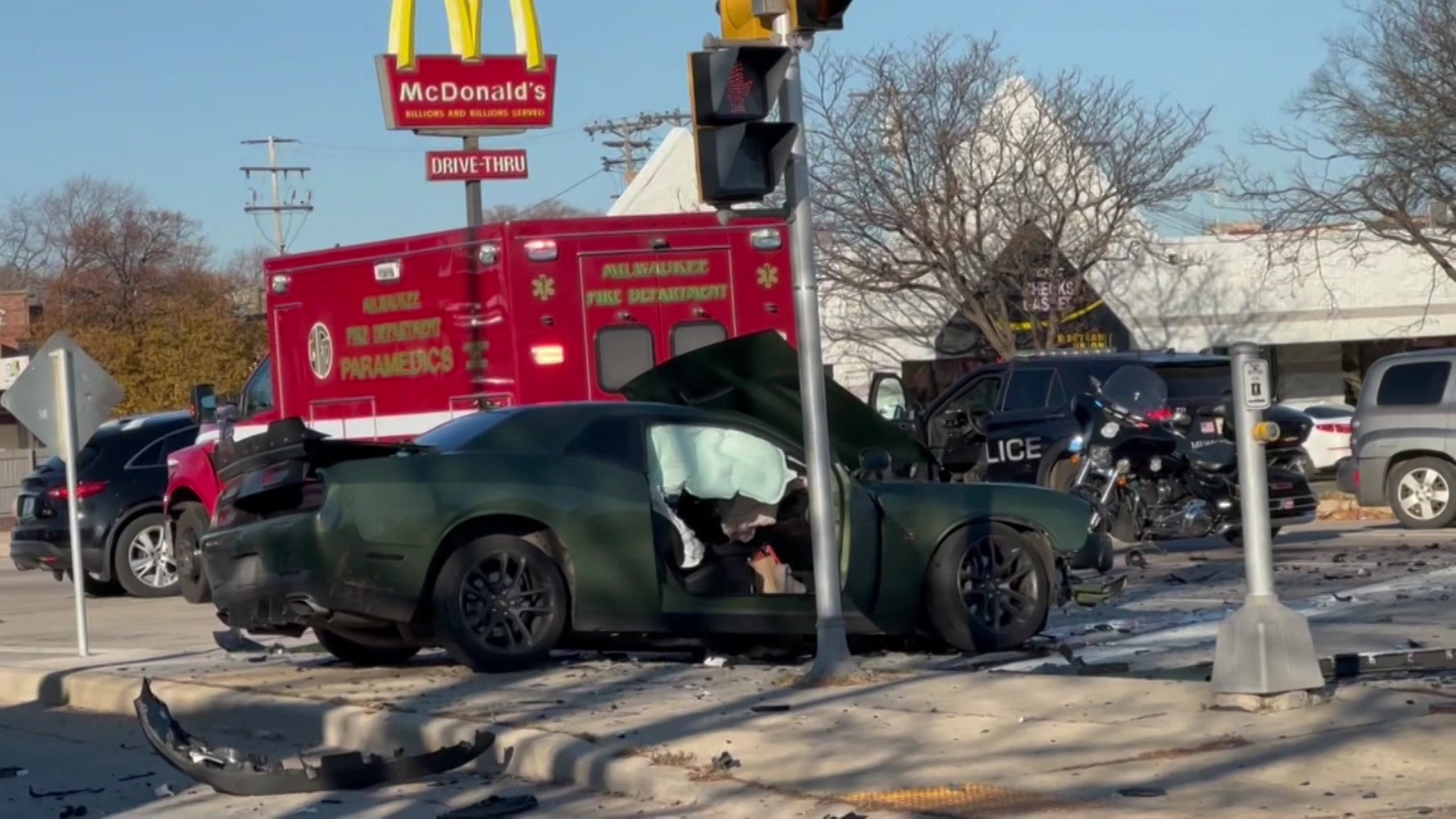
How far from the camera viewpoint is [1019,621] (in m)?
10.6

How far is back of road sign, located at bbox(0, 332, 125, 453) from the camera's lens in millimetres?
13727

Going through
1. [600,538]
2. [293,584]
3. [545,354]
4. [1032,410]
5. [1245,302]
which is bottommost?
[293,584]

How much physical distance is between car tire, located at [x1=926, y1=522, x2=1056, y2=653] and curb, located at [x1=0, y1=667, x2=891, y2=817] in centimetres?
299

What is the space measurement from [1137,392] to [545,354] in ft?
16.3

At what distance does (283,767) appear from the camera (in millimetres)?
8250

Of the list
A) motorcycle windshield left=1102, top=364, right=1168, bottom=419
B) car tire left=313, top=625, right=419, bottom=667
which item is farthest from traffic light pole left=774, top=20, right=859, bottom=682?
motorcycle windshield left=1102, top=364, right=1168, bottom=419

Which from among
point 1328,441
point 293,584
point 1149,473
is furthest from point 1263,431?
point 1328,441

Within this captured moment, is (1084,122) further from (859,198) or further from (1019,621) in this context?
(1019,621)

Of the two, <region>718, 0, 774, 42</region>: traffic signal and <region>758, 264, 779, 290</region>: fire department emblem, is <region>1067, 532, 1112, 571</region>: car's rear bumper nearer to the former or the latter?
<region>718, 0, 774, 42</region>: traffic signal

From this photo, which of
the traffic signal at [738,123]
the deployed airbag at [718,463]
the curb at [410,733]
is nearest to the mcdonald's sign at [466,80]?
the curb at [410,733]

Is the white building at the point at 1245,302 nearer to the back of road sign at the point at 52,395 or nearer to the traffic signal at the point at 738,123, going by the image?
the back of road sign at the point at 52,395

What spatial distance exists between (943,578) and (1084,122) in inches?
928

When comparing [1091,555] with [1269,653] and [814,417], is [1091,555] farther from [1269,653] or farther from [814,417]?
[1269,653]

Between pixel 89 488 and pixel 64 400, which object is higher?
pixel 64 400
